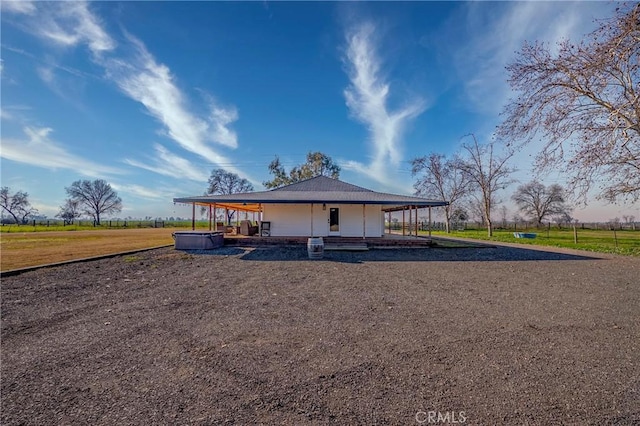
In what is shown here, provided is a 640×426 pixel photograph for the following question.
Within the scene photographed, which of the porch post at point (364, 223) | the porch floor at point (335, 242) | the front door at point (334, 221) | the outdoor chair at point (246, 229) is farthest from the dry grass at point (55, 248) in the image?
the porch post at point (364, 223)

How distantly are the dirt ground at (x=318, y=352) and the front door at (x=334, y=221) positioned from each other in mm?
9779

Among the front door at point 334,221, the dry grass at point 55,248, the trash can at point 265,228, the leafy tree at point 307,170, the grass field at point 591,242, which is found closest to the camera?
the dry grass at point 55,248

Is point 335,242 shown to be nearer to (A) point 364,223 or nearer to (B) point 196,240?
(A) point 364,223

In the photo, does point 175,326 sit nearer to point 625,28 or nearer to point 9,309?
point 9,309

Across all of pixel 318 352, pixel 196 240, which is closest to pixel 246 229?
pixel 196 240

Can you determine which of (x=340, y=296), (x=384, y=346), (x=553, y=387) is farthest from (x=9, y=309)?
(x=553, y=387)

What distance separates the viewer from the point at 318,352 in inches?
136

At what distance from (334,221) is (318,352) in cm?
1375

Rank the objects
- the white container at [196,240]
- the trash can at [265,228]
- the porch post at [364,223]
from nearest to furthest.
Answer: the white container at [196,240] < the porch post at [364,223] < the trash can at [265,228]

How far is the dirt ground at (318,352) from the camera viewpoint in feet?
7.91

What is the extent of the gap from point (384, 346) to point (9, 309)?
20.7 ft

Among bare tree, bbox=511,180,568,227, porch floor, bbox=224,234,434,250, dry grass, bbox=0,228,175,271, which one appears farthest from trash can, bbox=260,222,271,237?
bare tree, bbox=511,180,568,227

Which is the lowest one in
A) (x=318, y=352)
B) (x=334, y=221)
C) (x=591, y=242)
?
(x=318, y=352)

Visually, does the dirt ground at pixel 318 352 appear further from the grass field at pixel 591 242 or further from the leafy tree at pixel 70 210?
the leafy tree at pixel 70 210
